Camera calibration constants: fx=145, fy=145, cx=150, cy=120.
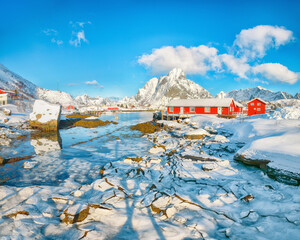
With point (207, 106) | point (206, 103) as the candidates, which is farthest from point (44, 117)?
point (206, 103)

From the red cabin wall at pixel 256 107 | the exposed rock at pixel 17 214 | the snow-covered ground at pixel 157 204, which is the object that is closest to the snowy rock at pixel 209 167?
the snow-covered ground at pixel 157 204

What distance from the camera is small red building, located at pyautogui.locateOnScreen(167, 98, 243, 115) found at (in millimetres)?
35094

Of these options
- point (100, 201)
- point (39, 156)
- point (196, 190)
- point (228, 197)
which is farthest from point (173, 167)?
point (39, 156)

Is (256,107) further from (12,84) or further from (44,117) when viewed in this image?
(12,84)

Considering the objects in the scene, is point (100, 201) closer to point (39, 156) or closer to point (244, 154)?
point (244, 154)

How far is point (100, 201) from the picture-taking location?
495 centimetres

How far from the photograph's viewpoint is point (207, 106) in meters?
35.7

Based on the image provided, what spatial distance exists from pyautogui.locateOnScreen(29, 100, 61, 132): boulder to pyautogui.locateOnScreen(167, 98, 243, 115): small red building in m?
26.3

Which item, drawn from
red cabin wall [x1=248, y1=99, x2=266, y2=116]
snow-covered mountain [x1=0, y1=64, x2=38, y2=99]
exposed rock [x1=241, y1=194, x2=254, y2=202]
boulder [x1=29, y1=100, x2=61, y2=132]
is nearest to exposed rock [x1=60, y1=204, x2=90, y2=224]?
exposed rock [x1=241, y1=194, x2=254, y2=202]

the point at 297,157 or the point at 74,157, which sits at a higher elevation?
the point at 297,157

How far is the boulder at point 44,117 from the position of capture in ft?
81.0

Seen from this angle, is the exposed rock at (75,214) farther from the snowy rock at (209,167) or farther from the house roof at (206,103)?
the house roof at (206,103)

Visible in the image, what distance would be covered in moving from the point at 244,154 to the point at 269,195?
10.9 feet

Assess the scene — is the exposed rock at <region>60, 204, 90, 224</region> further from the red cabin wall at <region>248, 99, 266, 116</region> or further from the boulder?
the red cabin wall at <region>248, 99, 266, 116</region>
